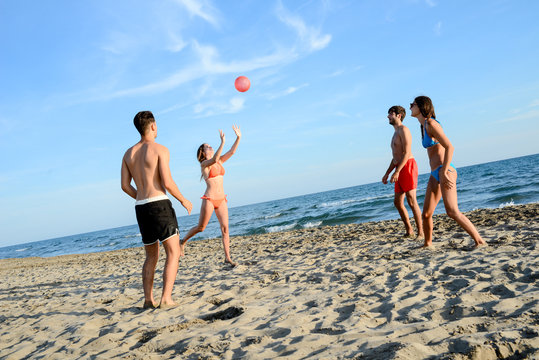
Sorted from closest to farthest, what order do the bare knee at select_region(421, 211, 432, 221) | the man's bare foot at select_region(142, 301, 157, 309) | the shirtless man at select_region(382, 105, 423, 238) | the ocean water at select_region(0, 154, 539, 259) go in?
1. the man's bare foot at select_region(142, 301, 157, 309)
2. the bare knee at select_region(421, 211, 432, 221)
3. the shirtless man at select_region(382, 105, 423, 238)
4. the ocean water at select_region(0, 154, 539, 259)

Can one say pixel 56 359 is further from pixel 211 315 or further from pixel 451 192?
pixel 451 192

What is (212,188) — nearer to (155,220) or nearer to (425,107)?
(155,220)

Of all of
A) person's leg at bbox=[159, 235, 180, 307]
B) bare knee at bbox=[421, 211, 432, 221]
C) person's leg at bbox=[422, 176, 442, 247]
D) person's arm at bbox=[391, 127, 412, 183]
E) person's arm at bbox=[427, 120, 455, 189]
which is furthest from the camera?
person's arm at bbox=[391, 127, 412, 183]

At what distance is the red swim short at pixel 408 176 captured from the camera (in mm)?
5293

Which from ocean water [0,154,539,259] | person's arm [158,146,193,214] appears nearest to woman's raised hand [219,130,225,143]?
person's arm [158,146,193,214]

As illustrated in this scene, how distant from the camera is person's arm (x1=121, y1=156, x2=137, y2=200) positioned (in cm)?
331

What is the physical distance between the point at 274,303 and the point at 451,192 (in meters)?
2.45

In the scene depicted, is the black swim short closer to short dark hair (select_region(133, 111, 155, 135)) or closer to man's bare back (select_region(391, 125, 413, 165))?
short dark hair (select_region(133, 111, 155, 135))

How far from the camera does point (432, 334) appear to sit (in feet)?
6.55

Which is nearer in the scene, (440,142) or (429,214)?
(440,142)

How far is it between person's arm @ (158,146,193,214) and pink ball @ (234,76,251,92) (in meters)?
3.04

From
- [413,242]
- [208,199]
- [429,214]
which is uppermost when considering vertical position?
[208,199]

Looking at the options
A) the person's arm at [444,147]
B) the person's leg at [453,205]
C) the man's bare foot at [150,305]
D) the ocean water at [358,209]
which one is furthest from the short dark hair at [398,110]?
the ocean water at [358,209]

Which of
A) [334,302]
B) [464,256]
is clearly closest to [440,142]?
[464,256]
